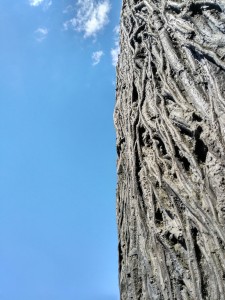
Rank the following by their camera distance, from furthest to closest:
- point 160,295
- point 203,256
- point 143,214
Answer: point 143,214, point 160,295, point 203,256

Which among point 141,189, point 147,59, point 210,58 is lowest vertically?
point 141,189

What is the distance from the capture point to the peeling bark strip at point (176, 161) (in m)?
1.86

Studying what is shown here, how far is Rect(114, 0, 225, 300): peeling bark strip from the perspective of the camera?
Result: 6.11 feet

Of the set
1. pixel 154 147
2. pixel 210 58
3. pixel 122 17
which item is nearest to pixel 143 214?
pixel 154 147

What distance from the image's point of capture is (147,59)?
10.5ft

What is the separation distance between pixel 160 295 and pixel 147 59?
205 centimetres

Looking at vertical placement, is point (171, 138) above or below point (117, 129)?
below

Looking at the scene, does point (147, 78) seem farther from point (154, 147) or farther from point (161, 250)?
point (161, 250)

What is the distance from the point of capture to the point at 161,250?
7.16 feet

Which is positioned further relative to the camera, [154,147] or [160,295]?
[154,147]

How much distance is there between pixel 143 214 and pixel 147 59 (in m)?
1.50

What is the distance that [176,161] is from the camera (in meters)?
2.20

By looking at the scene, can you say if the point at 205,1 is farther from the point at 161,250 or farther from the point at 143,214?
the point at 161,250

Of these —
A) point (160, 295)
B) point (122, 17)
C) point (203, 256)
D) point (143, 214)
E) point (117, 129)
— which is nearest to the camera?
point (203, 256)
